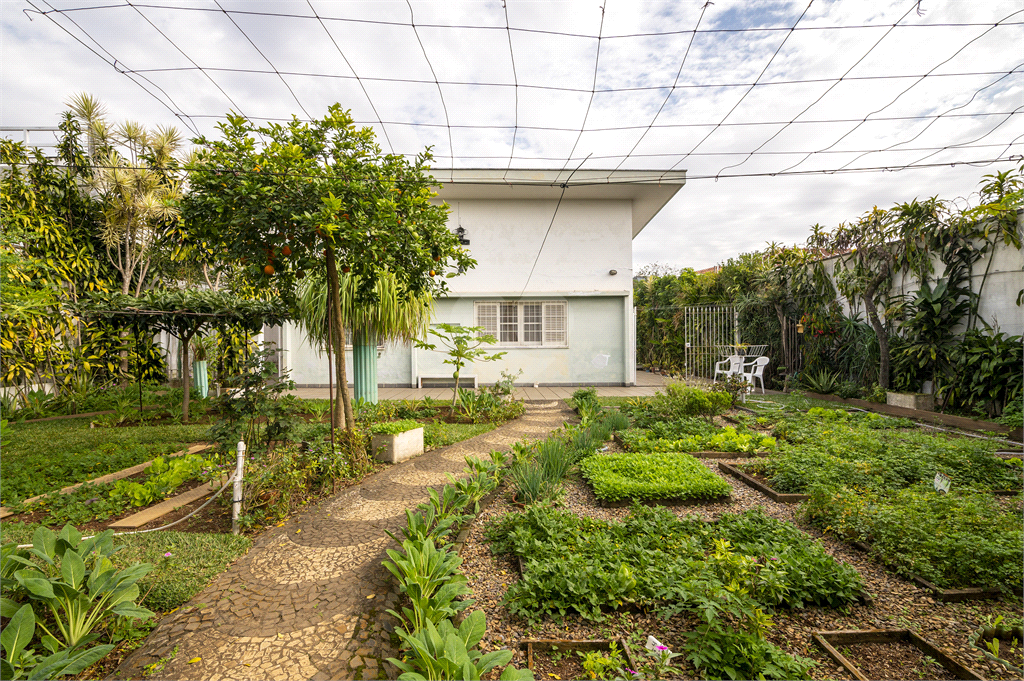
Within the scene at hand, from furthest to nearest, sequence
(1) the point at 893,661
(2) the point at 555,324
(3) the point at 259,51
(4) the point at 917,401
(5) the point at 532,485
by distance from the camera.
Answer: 1. (2) the point at 555,324
2. (4) the point at 917,401
3. (5) the point at 532,485
4. (3) the point at 259,51
5. (1) the point at 893,661

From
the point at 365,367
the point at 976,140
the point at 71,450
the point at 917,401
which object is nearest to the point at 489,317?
the point at 365,367

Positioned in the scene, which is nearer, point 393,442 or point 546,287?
point 393,442

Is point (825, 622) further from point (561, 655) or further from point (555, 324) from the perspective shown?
point (555, 324)

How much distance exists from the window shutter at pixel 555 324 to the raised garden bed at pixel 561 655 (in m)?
9.08

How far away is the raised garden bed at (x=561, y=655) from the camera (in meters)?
1.59

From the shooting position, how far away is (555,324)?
421 inches

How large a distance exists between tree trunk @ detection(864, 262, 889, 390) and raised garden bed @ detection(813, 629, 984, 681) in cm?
700

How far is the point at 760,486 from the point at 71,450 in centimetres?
655

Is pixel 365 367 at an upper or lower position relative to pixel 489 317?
lower

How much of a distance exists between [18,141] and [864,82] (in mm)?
10569

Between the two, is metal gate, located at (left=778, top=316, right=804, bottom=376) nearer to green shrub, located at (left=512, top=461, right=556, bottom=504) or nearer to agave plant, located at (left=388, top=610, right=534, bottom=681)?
green shrub, located at (left=512, top=461, right=556, bottom=504)

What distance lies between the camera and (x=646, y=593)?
193 cm

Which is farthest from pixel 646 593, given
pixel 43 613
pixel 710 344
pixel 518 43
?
pixel 710 344

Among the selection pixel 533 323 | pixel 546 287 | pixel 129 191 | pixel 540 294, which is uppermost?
pixel 129 191
